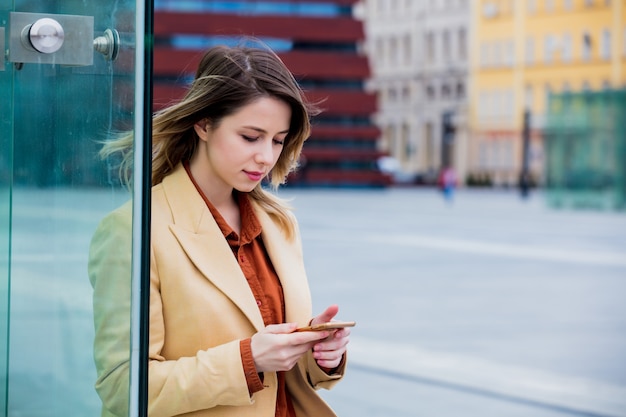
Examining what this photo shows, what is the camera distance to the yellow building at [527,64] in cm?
6825

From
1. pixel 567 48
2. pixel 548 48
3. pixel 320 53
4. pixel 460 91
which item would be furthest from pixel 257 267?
pixel 460 91

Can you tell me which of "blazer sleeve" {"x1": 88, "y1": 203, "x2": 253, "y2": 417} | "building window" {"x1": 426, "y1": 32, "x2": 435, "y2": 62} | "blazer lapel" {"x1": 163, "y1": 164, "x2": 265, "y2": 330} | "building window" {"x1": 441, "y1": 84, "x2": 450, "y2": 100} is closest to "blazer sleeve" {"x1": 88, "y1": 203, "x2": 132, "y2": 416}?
"blazer sleeve" {"x1": 88, "y1": 203, "x2": 253, "y2": 417}

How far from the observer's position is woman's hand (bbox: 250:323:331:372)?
2.02m

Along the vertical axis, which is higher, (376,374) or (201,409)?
(201,409)

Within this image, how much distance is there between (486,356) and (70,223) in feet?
18.9

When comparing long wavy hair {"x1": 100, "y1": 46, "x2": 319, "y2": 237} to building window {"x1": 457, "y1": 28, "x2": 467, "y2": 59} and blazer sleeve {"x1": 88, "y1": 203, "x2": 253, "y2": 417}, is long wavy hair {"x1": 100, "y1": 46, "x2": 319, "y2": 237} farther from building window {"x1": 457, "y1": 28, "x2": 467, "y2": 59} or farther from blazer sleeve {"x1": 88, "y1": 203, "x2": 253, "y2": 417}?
building window {"x1": 457, "y1": 28, "x2": 467, "y2": 59}

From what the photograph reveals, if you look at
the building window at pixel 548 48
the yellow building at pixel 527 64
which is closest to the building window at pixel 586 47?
the yellow building at pixel 527 64

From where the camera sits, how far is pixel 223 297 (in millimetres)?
2098

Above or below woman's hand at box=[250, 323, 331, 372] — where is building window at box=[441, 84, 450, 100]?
above

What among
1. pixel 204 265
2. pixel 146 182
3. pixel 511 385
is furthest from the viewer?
pixel 511 385

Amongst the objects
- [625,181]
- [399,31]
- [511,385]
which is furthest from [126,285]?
[399,31]

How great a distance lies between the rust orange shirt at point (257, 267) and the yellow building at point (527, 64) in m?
64.9

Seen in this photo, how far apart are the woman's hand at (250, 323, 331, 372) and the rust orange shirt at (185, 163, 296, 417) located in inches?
6.1

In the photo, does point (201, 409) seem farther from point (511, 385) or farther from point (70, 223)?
point (511, 385)
